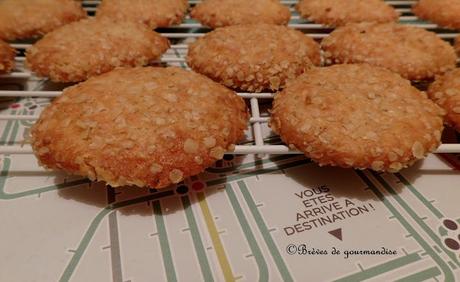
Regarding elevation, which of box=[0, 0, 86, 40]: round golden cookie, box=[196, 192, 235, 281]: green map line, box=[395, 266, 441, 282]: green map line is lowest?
box=[395, 266, 441, 282]: green map line

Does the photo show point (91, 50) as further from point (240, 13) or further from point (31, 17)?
point (240, 13)

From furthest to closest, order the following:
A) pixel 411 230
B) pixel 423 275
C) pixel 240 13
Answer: pixel 240 13, pixel 411 230, pixel 423 275

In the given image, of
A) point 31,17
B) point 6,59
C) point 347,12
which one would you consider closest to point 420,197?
point 347,12

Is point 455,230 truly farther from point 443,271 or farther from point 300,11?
point 300,11

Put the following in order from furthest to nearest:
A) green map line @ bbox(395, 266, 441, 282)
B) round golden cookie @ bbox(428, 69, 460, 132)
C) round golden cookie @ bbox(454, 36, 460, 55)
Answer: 1. round golden cookie @ bbox(454, 36, 460, 55)
2. round golden cookie @ bbox(428, 69, 460, 132)
3. green map line @ bbox(395, 266, 441, 282)

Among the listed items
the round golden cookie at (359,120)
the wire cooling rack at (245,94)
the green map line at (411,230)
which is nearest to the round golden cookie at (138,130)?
the wire cooling rack at (245,94)

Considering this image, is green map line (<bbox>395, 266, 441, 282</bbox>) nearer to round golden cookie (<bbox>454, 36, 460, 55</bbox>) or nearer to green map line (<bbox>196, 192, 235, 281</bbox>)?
green map line (<bbox>196, 192, 235, 281</bbox>)

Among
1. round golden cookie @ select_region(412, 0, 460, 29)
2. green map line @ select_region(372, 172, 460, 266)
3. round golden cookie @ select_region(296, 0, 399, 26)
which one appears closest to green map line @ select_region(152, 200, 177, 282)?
green map line @ select_region(372, 172, 460, 266)
